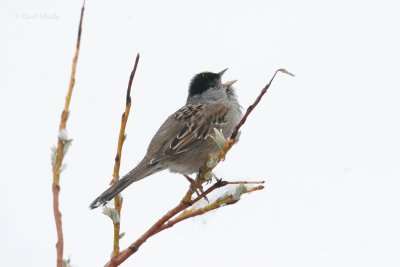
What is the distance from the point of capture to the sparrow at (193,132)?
5434mm

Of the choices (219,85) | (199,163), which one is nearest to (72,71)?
(199,163)

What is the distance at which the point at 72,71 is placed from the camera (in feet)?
5.53

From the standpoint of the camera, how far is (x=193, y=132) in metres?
5.80

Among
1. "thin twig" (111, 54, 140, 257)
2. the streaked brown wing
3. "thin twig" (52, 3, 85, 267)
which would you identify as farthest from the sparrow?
"thin twig" (52, 3, 85, 267)

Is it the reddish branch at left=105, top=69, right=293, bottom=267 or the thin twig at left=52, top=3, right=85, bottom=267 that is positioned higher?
the thin twig at left=52, top=3, right=85, bottom=267

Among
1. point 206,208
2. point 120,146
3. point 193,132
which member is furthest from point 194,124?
point 206,208

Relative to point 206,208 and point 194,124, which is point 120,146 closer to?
point 206,208

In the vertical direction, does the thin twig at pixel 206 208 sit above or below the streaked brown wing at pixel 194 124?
above

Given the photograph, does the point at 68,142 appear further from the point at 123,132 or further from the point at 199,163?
the point at 199,163

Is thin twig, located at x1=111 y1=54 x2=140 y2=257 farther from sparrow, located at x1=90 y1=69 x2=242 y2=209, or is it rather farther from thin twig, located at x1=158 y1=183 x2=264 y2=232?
sparrow, located at x1=90 y1=69 x2=242 y2=209

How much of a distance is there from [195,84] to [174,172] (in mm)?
1678

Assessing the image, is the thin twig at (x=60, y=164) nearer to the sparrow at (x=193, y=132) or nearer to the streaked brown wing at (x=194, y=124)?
the sparrow at (x=193, y=132)

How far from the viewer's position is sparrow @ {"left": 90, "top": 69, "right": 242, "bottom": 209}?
543cm

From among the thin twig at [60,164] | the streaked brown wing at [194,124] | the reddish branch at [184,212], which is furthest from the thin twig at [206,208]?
the streaked brown wing at [194,124]
